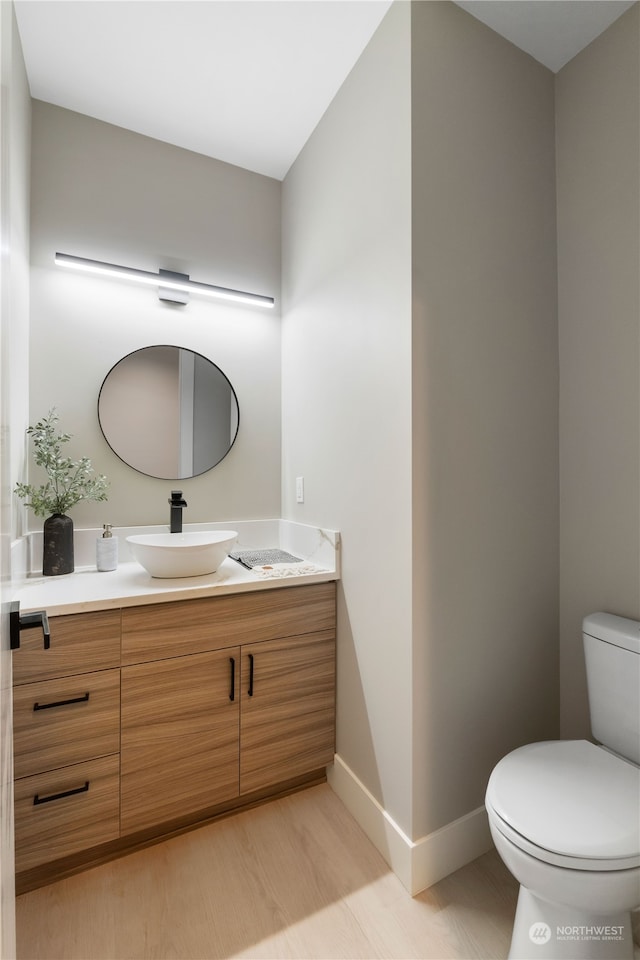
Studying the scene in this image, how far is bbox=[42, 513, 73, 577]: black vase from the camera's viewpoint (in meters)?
1.78

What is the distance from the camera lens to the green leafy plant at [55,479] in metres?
1.80

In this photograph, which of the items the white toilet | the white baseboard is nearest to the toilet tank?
the white toilet

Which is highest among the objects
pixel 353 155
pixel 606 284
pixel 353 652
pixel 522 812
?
pixel 353 155

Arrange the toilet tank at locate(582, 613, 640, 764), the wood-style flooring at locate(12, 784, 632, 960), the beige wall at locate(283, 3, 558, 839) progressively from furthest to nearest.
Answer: the beige wall at locate(283, 3, 558, 839) → the toilet tank at locate(582, 613, 640, 764) → the wood-style flooring at locate(12, 784, 632, 960)

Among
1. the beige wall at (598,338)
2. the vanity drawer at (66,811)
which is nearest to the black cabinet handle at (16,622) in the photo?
the vanity drawer at (66,811)

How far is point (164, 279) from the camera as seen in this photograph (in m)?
2.13

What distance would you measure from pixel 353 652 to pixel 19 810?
1120mm

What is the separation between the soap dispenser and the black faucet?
9.8 inches

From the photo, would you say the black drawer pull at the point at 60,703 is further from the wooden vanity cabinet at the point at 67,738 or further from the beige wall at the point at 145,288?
the beige wall at the point at 145,288

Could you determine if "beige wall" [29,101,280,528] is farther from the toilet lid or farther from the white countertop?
the toilet lid

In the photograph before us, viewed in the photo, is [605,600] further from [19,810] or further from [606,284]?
[19,810]

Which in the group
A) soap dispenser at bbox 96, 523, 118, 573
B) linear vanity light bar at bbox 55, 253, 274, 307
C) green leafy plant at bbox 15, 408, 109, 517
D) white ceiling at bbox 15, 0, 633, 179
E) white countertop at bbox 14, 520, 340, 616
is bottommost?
white countertop at bbox 14, 520, 340, 616

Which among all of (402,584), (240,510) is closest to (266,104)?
(240,510)

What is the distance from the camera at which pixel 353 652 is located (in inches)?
69.6
